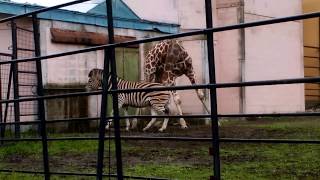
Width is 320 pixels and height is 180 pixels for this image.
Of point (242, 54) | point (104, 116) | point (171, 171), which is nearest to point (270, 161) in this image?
point (171, 171)

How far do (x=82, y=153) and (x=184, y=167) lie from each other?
6.86 feet

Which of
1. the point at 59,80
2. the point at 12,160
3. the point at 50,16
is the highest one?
the point at 50,16

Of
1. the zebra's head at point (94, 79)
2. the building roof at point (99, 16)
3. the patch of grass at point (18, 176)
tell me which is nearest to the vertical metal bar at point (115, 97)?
the patch of grass at point (18, 176)

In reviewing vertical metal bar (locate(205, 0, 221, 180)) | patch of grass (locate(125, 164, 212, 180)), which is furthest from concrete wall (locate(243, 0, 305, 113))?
vertical metal bar (locate(205, 0, 221, 180))

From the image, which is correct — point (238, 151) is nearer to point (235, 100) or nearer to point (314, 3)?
point (235, 100)

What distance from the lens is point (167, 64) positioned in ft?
41.3

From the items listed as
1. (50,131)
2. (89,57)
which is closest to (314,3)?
(89,57)

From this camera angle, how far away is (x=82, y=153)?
7938 mm

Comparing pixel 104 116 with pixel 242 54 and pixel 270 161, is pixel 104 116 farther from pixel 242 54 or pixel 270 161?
pixel 242 54

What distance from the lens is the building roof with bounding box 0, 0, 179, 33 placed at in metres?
11.3

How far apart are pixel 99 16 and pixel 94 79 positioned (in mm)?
2014

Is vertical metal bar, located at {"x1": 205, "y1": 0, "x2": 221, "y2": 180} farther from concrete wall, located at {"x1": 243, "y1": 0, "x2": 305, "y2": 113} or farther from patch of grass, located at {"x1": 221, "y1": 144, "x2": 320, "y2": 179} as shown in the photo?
concrete wall, located at {"x1": 243, "y1": 0, "x2": 305, "y2": 113}

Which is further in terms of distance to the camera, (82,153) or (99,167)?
(82,153)

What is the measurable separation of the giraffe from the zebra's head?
1.37 metres
